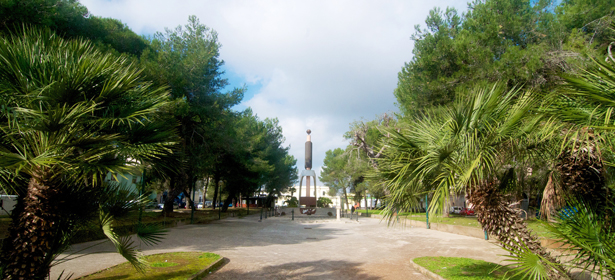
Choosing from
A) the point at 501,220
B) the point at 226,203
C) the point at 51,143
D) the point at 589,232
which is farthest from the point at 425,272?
the point at 226,203

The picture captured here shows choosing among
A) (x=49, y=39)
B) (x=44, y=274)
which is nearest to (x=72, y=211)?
(x=44, y=274)

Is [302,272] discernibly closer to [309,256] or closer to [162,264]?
[309,256]

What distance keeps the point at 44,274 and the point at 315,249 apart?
773cm

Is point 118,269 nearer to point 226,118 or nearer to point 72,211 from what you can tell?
point 72,211

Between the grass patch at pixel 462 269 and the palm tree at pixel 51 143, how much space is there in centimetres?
562

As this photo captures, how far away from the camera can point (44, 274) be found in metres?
4.20

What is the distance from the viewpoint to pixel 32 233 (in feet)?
13.2

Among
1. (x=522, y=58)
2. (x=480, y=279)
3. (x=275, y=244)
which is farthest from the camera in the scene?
(x=522, y=58)

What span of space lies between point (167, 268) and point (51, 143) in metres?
3.87

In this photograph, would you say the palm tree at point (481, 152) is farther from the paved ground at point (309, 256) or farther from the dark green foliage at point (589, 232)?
the paved ground at point (309, 256)

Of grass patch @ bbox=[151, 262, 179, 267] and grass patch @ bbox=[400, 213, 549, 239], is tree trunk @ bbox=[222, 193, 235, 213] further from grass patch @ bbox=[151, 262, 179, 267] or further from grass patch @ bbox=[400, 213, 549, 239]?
grass patch @ bbox=[151, 262, 179, 267]

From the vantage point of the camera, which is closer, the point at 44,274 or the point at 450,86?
the point at 44,274

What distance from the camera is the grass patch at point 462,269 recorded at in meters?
6.37

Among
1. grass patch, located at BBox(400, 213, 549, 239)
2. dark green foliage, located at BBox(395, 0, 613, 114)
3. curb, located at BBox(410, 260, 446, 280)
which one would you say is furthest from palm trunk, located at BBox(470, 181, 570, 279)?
dark green foliage, located at BBox(395, 0, 613, 114)
